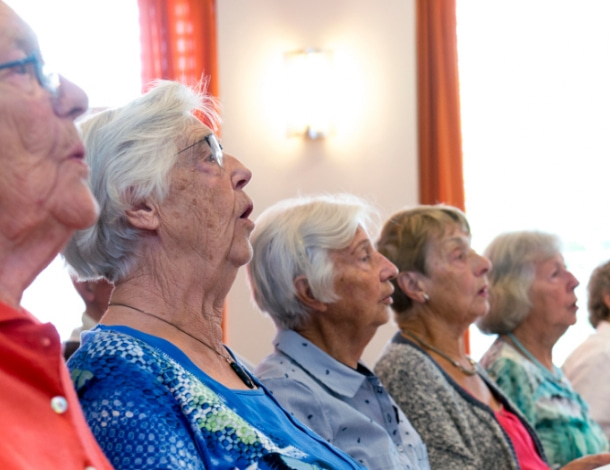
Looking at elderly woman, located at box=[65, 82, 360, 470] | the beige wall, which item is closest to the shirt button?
elderly woman, located at box=[65, 82, 360, 470]

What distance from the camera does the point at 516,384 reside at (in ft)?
10.2

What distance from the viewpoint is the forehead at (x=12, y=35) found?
104 cm

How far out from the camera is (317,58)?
4441 millimetres

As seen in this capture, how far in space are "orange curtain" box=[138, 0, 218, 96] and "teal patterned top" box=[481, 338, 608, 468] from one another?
7.27ft

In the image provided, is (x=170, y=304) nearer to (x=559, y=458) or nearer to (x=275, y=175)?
(x=559, y=458)

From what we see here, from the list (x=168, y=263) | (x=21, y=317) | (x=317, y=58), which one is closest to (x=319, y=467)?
(x=168, y=263)

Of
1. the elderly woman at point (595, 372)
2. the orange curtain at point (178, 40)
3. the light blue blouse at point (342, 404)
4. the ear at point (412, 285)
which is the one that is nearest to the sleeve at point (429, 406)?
the light blue blouse at point (342, 404)

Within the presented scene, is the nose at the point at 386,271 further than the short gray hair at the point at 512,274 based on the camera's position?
No

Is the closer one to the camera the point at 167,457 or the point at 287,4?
the point at 167,457

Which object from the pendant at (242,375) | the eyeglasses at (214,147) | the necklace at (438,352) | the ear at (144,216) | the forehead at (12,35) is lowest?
the necklace at (438,352)

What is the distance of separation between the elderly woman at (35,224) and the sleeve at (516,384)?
2.28 m

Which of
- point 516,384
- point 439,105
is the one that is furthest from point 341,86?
point 516,384

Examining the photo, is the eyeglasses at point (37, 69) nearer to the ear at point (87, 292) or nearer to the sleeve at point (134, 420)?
the sleeve at point (134, 420)

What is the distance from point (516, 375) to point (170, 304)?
1.89 metres
